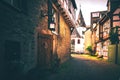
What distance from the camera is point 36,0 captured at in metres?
7.20

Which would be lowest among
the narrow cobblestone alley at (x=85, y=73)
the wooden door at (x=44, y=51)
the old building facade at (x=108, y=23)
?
the narrow cobblestone alley at (x=85, y=73)

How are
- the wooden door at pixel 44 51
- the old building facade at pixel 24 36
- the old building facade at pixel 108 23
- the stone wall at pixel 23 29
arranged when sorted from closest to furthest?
the stone wall at pixel 23 29 < the old building facade at pixel 24 36 < the wooden door at pixel 44 51 < the old building facade at pixel 108 23

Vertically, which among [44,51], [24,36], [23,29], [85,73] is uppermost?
[23,29]

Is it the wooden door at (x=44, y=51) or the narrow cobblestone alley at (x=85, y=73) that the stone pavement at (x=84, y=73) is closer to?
the narrow cobblestone alley at (x=85, y=73)

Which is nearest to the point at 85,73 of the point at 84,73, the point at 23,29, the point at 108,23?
the point at 84,73

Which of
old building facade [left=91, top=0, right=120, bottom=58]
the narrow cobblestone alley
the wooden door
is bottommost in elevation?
the narrow cobblestone alley

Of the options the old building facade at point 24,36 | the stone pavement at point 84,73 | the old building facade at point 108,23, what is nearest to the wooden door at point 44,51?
the old building facade at point 24,36

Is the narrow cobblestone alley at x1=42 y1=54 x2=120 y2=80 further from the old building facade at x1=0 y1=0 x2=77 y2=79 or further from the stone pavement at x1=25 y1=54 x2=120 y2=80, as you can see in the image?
the old building facade at x1=0 y1=0 x2=77 y2=79

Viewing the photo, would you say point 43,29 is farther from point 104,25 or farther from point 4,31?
point 104,25

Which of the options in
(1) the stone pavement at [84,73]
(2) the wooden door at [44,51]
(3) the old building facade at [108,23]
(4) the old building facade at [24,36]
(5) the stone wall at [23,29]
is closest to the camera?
(5) the stone wall at [23,29]

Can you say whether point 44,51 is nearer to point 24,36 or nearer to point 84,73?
point 24,36

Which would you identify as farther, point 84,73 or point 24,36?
point 84,73

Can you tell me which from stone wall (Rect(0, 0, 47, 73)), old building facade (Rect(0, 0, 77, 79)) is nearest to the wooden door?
old building facade (Rect(0, 0, 77, 79))

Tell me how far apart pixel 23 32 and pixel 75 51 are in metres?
33.1
